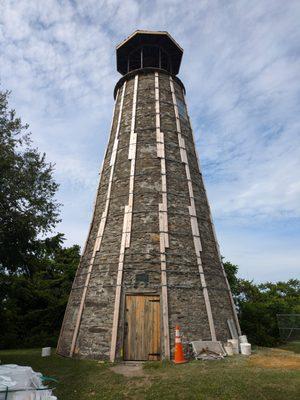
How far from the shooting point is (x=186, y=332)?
11.4 meters

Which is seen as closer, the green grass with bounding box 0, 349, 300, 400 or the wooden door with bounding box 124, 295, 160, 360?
the green grass with bounding box 0, 349, 300, 400

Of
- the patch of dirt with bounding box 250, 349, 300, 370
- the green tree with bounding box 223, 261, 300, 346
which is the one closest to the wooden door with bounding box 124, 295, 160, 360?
the patch of dirt with bounding box 250, 349, 300, 370

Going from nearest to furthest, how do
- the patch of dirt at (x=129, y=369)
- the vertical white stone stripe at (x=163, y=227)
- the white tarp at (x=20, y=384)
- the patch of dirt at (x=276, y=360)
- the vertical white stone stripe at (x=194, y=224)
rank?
the white tarp at (x=20, y=384), the patch of dirt at (x=129, y=369), the patch of dirt at (x=276, y=360), the vertical white stone stripe at (x=163, y=227), the vertical white stone stripe at (x=194, y=224)

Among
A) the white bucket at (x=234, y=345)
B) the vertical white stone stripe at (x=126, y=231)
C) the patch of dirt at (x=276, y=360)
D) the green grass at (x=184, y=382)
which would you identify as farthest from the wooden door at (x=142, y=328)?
the patch of dirt at (x=276, y=360)

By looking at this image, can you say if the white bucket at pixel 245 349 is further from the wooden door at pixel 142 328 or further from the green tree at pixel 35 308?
the green tree at pixel 35 308

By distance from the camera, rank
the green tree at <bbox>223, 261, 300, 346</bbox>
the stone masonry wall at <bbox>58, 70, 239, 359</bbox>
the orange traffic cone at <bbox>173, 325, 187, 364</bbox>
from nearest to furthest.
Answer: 1. the orange traffic cone at <bbox>173, 325, 187, 364</bbox>
2. the stone masonry wall at <bbox>58, 70, 239, 359</bbox>
3. the green tree at <bbox>223, 261, 300, 346</bbox>

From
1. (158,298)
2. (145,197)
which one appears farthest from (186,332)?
(145,197)

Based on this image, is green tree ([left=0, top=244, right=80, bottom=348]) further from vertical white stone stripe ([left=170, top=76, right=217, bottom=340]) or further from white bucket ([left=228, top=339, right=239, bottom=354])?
white bucket ([left=228, top=339, right=239, bottom=354])

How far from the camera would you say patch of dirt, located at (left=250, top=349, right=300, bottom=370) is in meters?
9.52

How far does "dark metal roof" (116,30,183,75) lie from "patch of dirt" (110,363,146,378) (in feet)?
57.8

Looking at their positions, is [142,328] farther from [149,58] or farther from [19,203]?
[149,58]

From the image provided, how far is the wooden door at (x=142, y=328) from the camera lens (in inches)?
444

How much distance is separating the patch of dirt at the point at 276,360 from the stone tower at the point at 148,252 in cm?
158

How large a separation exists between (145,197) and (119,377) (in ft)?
24.0
